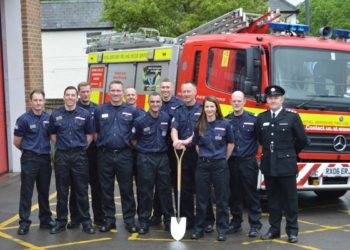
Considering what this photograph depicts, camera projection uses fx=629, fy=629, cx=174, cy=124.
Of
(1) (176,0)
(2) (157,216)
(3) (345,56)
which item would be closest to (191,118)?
(2) (157,216)

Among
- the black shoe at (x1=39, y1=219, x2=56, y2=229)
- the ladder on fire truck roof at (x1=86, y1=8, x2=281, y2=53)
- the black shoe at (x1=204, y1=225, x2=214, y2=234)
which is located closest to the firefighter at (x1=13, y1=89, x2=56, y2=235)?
the black shoe at (x1=39, y1=219, x2=56, y2=229)

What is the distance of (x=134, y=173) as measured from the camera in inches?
331

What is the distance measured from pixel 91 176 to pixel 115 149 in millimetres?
692

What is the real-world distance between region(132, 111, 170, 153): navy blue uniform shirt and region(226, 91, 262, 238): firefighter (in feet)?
2.78

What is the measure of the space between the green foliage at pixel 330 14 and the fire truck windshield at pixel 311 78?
4882 cm

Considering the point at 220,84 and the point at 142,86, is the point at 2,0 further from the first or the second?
the point at 220,84

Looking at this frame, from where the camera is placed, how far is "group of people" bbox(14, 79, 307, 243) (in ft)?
24.9

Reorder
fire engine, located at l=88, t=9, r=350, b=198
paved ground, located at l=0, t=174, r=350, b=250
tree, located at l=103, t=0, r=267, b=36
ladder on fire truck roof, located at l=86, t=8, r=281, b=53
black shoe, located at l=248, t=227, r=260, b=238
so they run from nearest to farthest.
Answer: paved ground, located at l=0, t=174, r=350, b=250 < black shoe, located at l=248, t=227, r=260, b=238 < fire engine, located at l=88, t=9, r=350, b=198 < ladder on fire truck roof, located at l=86, t=8, r=281, b=53 < tree, located at l=103, t=0, r=267, b=36

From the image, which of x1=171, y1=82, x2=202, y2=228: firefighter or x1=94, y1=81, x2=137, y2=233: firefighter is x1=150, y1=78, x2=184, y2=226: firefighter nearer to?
x1=171, y1=82, x2=202, y2=228: firefighter

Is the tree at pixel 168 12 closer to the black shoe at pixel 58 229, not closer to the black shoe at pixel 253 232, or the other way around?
the black shoe at pixel 58 229

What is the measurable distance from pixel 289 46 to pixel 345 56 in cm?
96

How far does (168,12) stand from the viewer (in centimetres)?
2652

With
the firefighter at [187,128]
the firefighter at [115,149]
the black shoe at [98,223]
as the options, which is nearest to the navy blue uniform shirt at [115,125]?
the firefighter at [115,149]

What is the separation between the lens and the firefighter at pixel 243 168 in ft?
25.5
